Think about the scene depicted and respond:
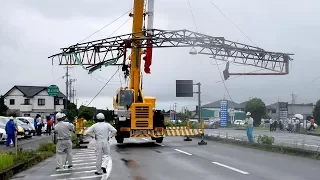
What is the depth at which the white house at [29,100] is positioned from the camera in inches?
3413

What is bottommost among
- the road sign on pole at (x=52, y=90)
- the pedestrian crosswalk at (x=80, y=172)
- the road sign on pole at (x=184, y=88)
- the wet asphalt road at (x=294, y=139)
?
the wet asphalt road at (x=294, y=139)

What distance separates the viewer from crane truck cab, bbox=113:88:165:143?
26172 mm

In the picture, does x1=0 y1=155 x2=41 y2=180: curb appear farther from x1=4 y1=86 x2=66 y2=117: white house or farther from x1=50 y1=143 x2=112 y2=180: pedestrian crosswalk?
x1=4 y1=86 x2=66 y2=117: white house

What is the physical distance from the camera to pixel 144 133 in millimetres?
26312

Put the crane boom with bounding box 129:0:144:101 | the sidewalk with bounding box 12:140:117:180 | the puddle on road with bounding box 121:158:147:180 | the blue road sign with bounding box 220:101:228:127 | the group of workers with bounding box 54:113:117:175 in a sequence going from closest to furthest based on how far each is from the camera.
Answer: the puddle on road with bounding box 121:158:147:180 < the sidewalk with bounding box 12:140:117:180 < the group of workers with bounding box 54:113:117:175 < the crane boom with bounding box 129:0:144:101 < the blue road sign with bounding box 220:101:228:127

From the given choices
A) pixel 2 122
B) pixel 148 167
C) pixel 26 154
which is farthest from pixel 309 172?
pixel 2 122

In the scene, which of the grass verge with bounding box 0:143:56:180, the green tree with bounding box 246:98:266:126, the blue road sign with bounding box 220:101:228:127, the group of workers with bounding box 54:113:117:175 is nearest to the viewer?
the grass verge with bounding box 0:143:56:180

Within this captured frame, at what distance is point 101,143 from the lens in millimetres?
13203

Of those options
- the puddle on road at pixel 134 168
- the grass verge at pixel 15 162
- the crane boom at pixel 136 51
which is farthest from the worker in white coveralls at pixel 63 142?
the crane boom at pixel 136 51

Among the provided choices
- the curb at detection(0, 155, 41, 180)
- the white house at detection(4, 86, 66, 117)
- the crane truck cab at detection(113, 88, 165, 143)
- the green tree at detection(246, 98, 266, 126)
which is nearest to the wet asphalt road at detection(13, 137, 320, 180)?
the curb at detection(0, 155, 41, 180)

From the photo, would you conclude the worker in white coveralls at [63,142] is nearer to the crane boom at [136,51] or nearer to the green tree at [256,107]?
the crane boom at [136,51]

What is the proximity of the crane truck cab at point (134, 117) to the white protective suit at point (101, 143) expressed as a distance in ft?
41.7

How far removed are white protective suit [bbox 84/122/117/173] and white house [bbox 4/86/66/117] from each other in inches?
2924

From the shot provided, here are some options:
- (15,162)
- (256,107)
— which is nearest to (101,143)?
(15,162)
